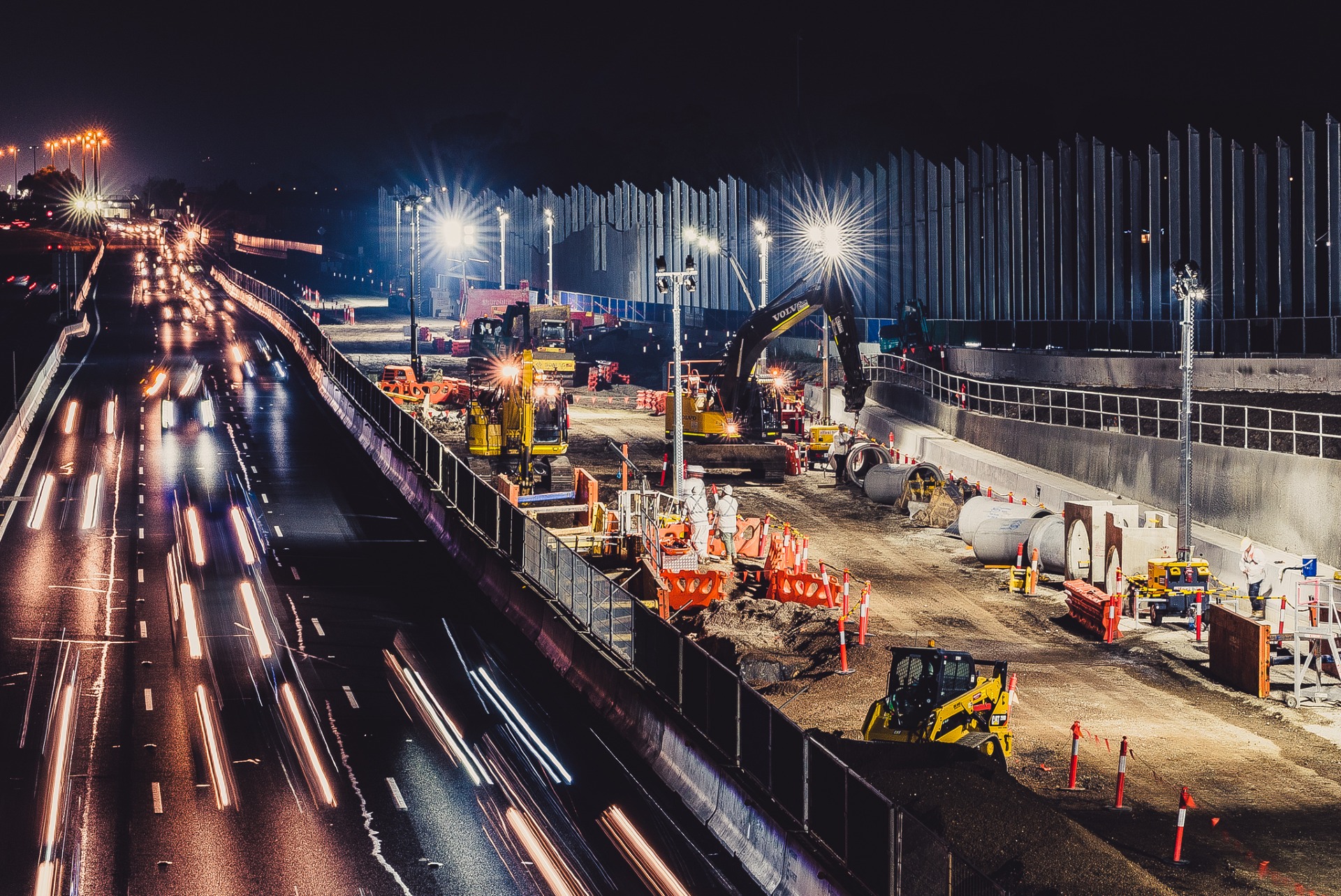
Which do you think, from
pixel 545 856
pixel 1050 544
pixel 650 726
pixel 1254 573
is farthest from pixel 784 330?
pixel 545 856

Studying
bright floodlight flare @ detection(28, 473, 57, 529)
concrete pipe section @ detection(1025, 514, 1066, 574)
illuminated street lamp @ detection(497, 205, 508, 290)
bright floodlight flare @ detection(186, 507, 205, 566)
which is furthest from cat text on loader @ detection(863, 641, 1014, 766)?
illuminated street lamp @ detection(497, 205, 508, 290)

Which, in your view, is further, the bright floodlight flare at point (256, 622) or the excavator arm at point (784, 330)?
the excavator arm at point (784, 330)

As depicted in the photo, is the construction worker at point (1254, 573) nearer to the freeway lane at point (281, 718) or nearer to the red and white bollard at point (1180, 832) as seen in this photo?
the red and white bollard at point (1180, 832)

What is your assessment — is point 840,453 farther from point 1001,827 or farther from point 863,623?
point 1001,827

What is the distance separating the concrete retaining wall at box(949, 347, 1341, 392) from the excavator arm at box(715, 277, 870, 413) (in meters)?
10.2

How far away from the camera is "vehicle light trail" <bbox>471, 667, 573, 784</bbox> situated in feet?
67.4

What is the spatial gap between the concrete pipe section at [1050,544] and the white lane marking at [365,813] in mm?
16938

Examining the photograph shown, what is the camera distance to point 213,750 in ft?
70.0

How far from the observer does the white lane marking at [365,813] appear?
1670 centimetres

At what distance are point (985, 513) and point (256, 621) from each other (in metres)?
17.3

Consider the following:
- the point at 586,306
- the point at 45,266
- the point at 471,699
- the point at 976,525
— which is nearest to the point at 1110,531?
the point at 976,525

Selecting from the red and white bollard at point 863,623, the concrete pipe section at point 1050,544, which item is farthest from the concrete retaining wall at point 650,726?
the concrete pipe section at point 1050,544

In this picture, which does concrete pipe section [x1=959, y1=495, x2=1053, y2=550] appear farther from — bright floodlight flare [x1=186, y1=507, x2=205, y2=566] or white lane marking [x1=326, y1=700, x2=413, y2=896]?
white lane marking [x1=326, y1=700, x2=413, y2=896]

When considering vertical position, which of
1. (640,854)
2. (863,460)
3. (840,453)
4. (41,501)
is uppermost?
(840,453)
